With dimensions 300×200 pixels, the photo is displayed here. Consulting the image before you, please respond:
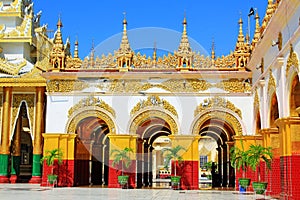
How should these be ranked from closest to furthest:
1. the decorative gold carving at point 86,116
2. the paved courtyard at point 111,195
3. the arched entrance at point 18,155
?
the paved courtyard at point 111,195
the decorative gold carving at point 86,116
the arched entrance at point 18,155

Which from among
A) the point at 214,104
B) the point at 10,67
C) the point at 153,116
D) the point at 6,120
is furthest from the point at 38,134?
the point at 214,104

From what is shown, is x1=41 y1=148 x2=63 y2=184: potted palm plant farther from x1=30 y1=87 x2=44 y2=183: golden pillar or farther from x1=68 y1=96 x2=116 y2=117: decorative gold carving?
x1=30 y1=87 x2=44 y2=183: golden pillar

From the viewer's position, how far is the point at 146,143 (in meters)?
22.6

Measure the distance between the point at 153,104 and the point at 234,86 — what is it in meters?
3.01

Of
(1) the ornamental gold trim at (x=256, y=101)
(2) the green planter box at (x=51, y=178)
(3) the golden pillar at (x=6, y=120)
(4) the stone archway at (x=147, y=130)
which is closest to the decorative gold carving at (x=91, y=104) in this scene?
(4) the stone archway at (x=147, y=130)

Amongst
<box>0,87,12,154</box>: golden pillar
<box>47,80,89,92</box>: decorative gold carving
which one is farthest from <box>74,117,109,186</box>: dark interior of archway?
<box>0,87,12,154</box>: golden pillar

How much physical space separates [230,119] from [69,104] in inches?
234

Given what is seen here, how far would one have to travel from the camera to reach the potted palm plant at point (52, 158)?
17.0 m

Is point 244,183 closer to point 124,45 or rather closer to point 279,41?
point 279,41

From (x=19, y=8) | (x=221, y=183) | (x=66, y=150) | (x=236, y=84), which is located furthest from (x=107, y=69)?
(x=19, y=8)

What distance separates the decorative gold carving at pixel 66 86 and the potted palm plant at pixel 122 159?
274cm

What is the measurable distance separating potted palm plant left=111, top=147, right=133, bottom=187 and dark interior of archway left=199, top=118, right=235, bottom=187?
12.9 ft

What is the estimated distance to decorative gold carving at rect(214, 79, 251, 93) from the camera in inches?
677

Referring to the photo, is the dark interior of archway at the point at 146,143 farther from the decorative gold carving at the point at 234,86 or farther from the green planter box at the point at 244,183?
the green planter box at the point at 244,183
